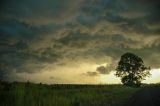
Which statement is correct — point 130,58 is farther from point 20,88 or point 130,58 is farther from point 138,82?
point 20,88

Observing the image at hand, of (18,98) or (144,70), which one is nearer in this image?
(18,98)

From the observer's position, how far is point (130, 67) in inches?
3292

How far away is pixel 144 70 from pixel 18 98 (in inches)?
2794

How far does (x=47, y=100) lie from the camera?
738 inches

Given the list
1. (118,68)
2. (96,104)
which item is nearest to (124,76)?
(118,68)

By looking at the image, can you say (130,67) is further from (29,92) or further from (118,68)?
(29,92)

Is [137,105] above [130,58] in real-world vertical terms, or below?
below

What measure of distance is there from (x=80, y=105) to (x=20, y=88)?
16.3ft

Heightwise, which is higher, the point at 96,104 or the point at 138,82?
the point at 138,82

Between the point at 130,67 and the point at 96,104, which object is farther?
the point at 130,67

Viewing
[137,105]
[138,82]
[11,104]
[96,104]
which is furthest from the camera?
[138,82]

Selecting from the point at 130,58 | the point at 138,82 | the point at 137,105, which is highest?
the point at 130,58

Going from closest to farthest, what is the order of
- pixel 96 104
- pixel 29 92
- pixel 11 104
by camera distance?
pixel 11 104
pixel 29 92
pixel 96 104

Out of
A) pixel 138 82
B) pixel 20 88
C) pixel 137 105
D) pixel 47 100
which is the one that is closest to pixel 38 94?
pixel 47 100
